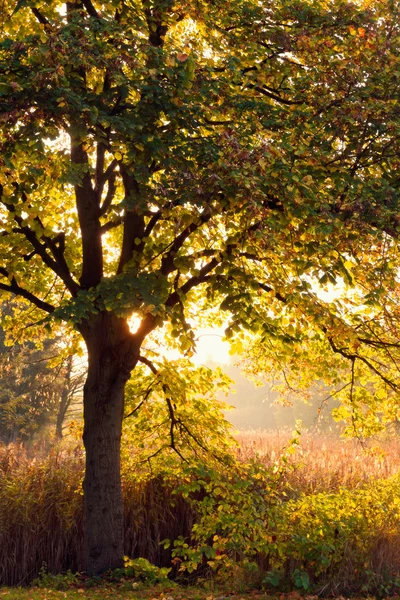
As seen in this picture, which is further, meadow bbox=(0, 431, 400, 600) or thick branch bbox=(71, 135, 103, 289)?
thick branch bbox=(71, 135, 103, 289)

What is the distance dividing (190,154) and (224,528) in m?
5.99

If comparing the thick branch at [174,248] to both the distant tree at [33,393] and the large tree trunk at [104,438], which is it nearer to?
the large tree trunk at [104,438]

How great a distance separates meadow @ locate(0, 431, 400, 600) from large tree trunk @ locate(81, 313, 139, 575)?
21.1 inches

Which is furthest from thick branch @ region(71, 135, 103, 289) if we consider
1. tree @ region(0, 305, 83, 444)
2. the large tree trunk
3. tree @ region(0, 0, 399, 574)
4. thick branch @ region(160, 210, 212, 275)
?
tree @ region(0, 305, 83, 444)

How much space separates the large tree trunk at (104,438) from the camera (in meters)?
10.8

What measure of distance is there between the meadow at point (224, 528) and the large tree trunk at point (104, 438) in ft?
1.76

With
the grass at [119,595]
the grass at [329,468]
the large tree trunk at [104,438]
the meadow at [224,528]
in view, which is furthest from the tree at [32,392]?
the grass at [119,595]

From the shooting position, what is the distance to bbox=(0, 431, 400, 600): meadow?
1029 cm

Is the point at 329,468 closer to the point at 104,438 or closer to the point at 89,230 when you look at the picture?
the point at 104,438

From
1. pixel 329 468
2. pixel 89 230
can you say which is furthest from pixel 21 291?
pixel 329 468

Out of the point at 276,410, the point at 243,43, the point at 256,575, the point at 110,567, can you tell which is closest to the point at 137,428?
the point at 110,567

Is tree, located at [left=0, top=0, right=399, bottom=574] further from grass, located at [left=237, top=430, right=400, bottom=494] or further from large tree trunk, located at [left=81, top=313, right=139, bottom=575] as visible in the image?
grass, located at [left=237, top=430, right=400, bottom=494]

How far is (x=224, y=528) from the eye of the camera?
35.1 ft

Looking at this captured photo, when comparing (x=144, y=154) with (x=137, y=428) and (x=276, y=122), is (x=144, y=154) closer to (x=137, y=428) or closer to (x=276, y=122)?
(x=276, y=122)
